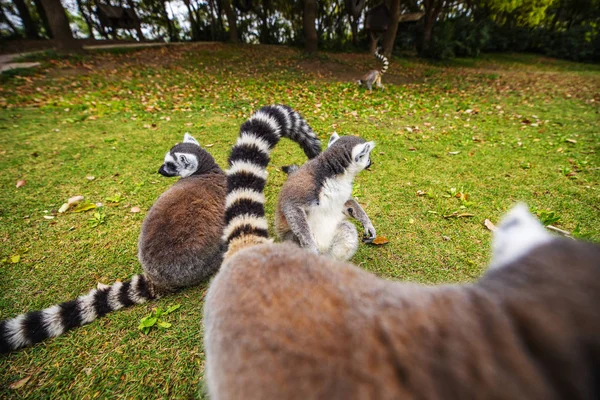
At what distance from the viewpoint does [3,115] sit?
7641 millimetres

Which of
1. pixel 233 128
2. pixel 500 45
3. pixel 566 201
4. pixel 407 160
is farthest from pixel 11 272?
pixel 500 45

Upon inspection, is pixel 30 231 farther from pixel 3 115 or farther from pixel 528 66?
pixel 528 66

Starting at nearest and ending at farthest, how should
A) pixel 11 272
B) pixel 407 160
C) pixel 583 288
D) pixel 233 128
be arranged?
pixel 583 288 < pixel 11 272 < pixel 407 160 < pixel 233 128

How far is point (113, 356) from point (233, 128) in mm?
6201

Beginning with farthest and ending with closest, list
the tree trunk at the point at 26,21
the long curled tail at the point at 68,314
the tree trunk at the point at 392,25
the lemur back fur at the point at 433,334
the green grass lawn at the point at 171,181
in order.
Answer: the tree trunk at the point at 26,21 < the tree trunk at the point at 392,25 < the green grass lawn at the point at 171,181 < the long curled tail at the point at 68,314 < the lemur back fur at the point at 433,334

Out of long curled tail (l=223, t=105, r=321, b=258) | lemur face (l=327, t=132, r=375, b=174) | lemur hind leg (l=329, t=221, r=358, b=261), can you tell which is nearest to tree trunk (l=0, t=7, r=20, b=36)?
long curled tail (l=223, t=105, r=321, b=258)

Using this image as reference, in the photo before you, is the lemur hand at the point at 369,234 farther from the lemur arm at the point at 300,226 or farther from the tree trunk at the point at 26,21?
the tree trunk at the point at 26,21

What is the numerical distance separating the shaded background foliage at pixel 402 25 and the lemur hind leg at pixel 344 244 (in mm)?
19086

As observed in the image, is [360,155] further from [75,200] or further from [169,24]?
[169,24]

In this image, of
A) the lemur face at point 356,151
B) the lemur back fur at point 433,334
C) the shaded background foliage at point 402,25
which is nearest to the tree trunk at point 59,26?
the shaded background foliage at point 402,25

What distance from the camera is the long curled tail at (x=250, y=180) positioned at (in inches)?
77.4

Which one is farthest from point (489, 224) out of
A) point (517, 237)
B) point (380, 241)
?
point (517, 237)

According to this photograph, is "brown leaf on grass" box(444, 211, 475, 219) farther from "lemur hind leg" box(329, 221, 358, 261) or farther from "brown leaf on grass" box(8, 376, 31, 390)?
"brown leaf on grass" box(8, 376, 31, 390)

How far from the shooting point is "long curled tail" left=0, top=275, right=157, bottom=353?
2.17m
